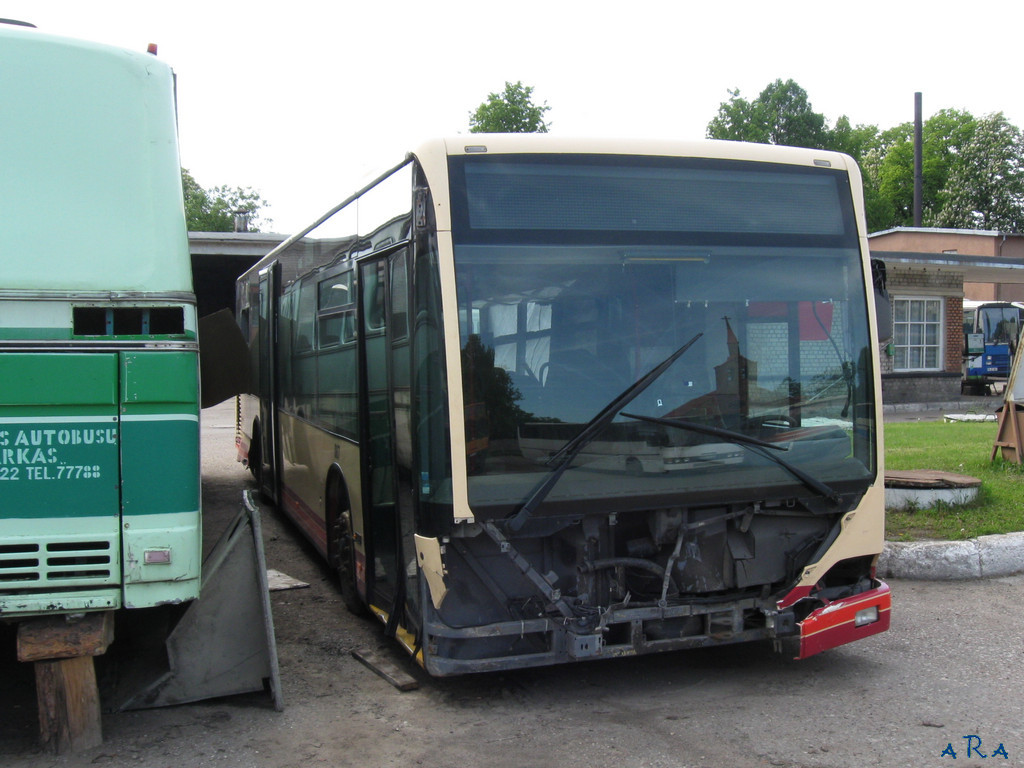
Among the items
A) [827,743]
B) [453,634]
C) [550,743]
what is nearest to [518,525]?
[453,634]

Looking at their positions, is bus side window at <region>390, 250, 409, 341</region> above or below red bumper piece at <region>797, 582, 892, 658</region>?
above

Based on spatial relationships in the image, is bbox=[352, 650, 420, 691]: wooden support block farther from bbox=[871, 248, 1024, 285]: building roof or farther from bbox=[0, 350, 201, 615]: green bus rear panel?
bbox=[871, 248, 1024, 285]: building roof

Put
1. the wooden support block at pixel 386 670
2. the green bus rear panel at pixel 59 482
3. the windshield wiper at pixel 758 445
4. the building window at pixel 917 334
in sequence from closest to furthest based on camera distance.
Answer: the green bus rear panel at pixel 59 482 < the windshield wiper at pixel 758 445 < the wooden support block at pixel 386 670 < the building window at pixel 917 334

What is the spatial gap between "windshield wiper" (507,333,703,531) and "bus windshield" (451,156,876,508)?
1.1 inches

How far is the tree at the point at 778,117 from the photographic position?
5291 centimetres

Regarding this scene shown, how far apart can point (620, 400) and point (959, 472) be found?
7185 millimetres

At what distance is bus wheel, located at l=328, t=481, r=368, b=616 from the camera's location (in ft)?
22.5

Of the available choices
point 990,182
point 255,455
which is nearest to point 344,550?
point 255,455

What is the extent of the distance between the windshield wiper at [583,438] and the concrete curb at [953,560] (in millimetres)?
3838

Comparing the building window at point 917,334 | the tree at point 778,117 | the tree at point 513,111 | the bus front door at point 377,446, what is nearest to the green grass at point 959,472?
the bus front door at point 377,446

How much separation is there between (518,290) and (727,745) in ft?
8.12

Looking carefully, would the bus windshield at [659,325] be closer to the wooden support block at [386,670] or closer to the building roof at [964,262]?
the wooden support block at [386,670]

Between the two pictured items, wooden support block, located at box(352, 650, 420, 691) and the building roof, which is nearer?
wooden support block, located at box(352, 650, 420, 691)

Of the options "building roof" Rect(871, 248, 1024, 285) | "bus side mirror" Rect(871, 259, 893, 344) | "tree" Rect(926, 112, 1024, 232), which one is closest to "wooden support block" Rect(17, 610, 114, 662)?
"bus side mirror" Rect(871, 259, 893, 344)
